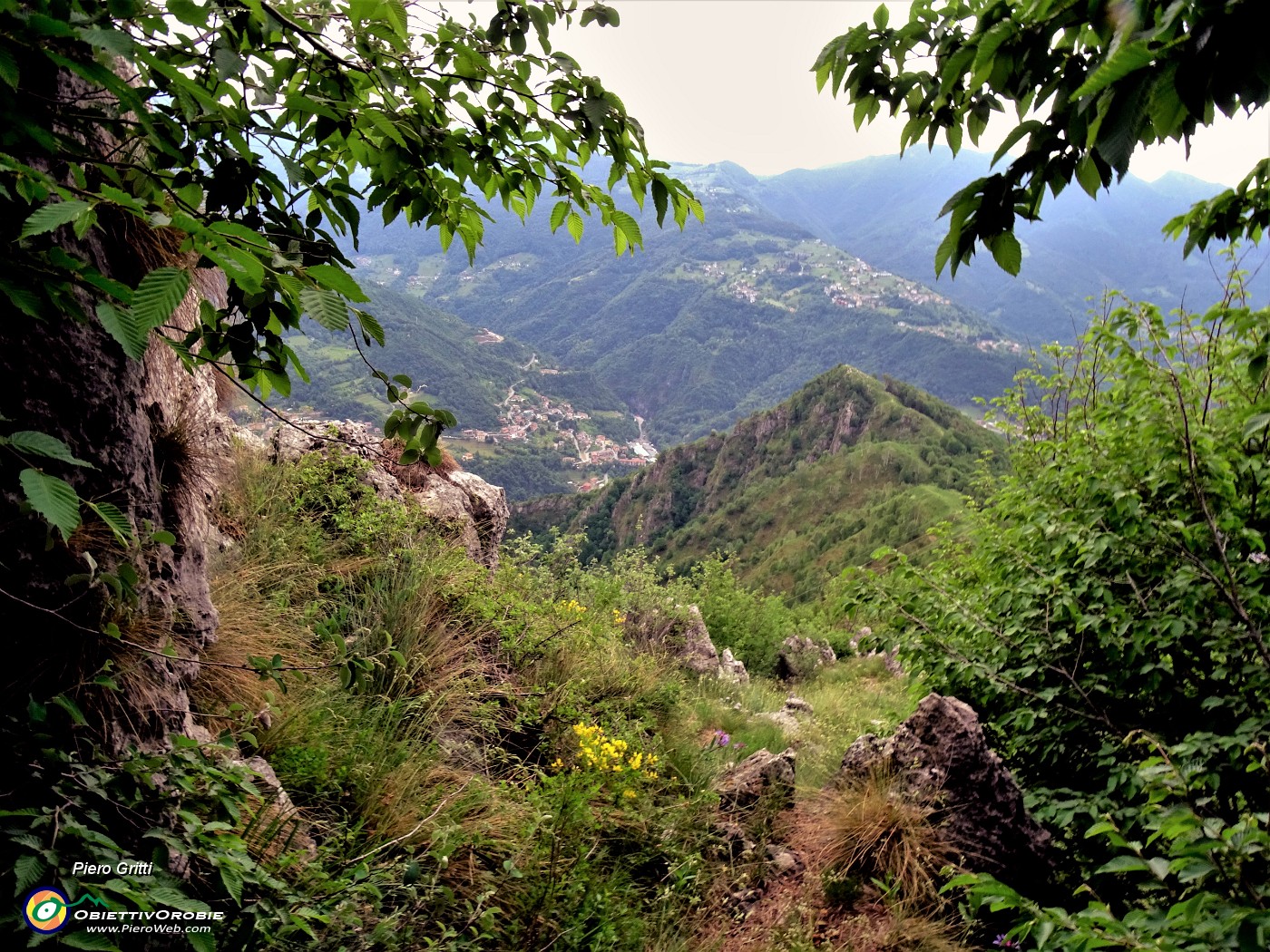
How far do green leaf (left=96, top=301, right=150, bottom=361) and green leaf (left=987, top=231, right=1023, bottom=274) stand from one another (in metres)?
1.73

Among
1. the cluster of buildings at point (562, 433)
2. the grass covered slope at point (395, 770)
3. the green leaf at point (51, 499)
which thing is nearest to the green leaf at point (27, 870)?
the grass covered slope at point (395, 770)

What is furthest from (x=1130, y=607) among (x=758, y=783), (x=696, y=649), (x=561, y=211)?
(x=696, y=649)

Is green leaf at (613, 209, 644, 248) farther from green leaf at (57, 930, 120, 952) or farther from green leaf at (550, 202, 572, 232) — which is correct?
green leaf at (57, 930, 120, 952)

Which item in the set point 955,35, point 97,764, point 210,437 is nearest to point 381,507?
point 210,437

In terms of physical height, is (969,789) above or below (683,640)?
above

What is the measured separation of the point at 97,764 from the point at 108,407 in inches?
46.0

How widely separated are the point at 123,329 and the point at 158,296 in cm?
19

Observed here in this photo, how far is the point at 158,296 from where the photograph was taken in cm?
108

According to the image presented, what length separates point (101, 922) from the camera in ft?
5.12

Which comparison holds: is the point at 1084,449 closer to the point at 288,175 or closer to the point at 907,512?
the point at 288,175

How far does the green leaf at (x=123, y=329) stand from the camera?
44.1 inches

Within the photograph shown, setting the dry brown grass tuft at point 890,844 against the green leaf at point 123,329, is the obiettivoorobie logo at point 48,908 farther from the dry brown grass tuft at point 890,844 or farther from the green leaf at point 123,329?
the dry brown grass tuft at point 890,844

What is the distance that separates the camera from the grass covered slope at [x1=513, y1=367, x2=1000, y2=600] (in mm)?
69875

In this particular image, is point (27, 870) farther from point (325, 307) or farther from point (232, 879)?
point (325, 307)
